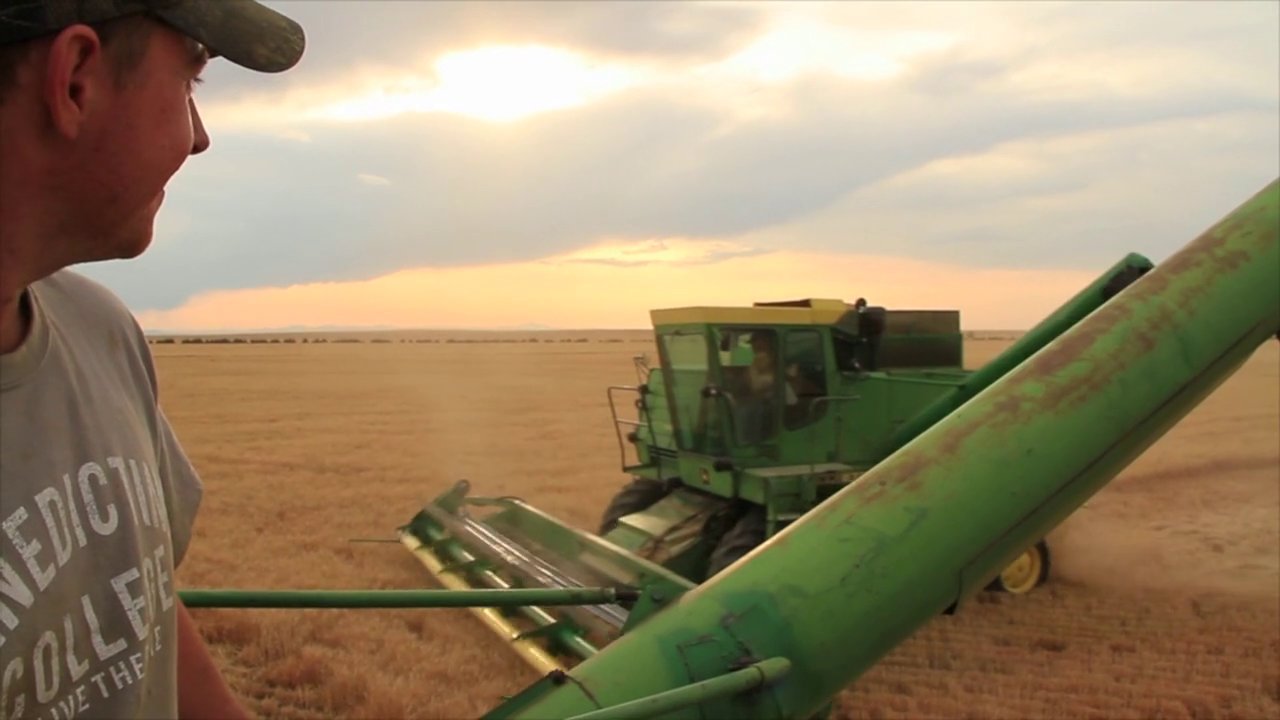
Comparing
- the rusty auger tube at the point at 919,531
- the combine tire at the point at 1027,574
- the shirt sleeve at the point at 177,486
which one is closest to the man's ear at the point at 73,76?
the shirt sleeve at the point at 177,486

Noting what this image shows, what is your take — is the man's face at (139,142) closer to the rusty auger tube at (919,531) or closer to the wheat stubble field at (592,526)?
the rusty auger tube at (919,531)

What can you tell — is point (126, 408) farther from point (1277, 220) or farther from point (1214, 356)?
point (1277, 220)

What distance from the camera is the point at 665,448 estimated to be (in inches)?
329

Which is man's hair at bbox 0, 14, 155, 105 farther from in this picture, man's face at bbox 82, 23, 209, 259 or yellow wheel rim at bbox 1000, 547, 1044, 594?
yellow wheel rim at bbox 1000, 547, 1044, 594

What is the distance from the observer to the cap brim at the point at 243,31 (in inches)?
39.2

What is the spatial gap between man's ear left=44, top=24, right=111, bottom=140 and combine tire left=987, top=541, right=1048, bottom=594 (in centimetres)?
784

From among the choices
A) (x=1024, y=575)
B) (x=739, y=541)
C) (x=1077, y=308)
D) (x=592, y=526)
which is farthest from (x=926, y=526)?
(x=592, y=526)

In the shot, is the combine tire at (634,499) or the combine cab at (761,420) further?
the combine tire at (634,499)

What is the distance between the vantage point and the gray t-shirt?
955 millimetres

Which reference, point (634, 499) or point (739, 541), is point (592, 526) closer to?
point (634, 499)

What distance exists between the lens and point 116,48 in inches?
37.2

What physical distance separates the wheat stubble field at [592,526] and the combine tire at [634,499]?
1556 mm

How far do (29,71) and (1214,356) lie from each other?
77.6 inches

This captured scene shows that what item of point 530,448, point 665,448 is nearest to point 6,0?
point 665,448
